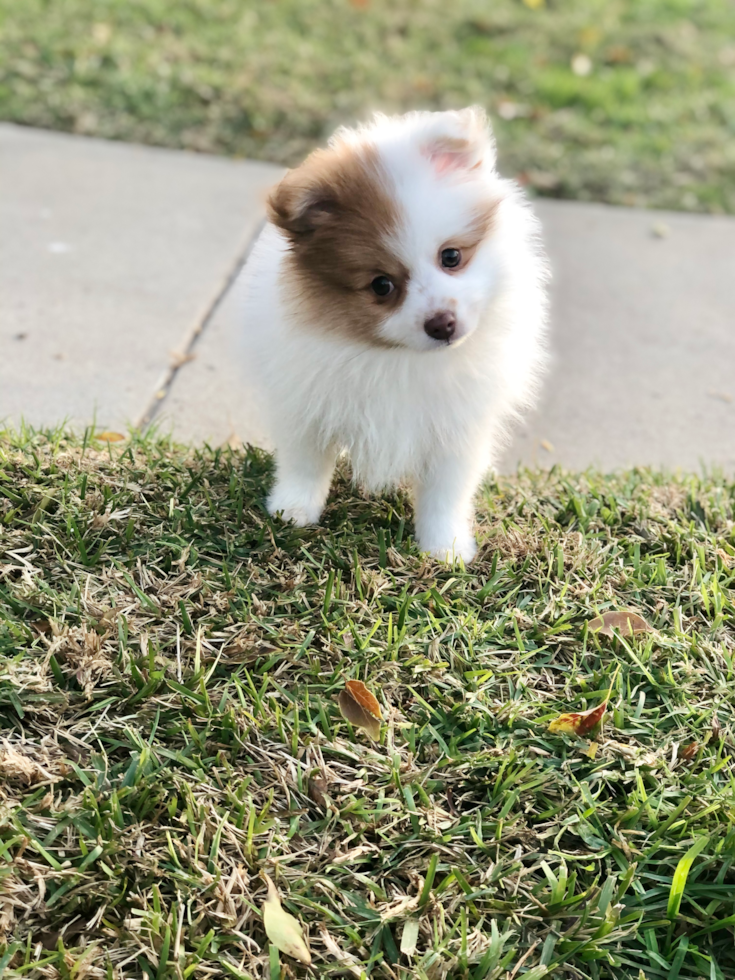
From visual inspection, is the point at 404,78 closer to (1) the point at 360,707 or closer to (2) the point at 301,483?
(2) the point at 301,483

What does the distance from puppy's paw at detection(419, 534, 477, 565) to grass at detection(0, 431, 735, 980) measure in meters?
0.05

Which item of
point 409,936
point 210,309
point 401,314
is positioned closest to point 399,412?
point 401,314

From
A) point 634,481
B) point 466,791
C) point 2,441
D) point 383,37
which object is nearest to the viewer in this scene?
point 466,791

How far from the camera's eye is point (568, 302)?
15.6ft

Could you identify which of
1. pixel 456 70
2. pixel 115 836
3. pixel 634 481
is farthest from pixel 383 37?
pixel 115 836

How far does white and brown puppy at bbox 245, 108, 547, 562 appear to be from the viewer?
2240mm

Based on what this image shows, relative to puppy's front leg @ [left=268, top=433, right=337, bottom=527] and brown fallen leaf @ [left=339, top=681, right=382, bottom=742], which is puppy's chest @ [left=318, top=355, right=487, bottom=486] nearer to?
puppy's front leg @ [left=268, top=433, right=337, bottom=527]

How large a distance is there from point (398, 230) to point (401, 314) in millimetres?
201

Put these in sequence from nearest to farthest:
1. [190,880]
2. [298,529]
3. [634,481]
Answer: [190,880], [298,529], [634,481]

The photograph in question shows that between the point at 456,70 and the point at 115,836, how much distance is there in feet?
21.0

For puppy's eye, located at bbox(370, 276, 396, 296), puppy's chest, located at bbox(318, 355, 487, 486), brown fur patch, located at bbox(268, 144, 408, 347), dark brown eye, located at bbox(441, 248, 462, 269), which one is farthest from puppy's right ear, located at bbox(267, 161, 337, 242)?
puppy's chest, located at bbox(318, 355, 487, 486)

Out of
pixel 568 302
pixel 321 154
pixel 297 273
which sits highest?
pixel 321 154

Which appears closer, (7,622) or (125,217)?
(7,622)

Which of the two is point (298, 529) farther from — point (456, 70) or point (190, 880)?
point (456, 70)
